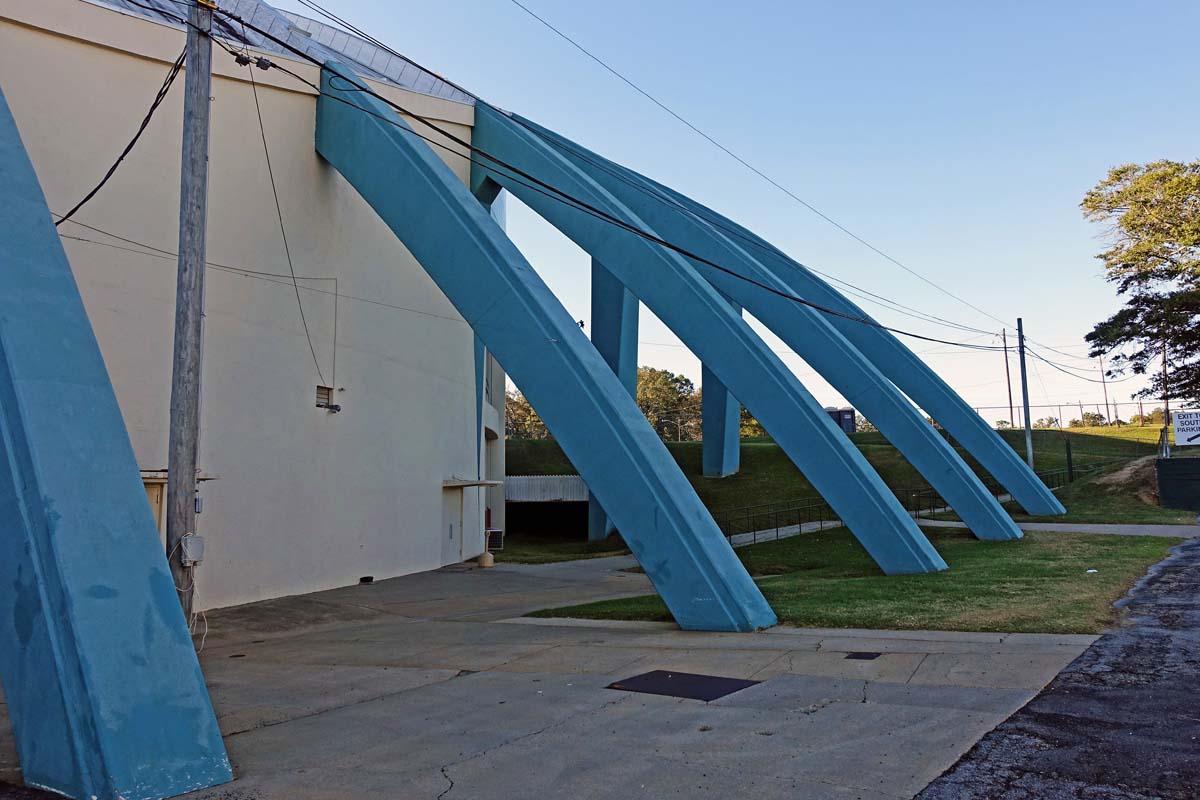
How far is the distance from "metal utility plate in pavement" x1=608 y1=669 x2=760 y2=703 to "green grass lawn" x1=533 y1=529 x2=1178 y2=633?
3.17 m

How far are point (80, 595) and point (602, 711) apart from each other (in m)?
3.78

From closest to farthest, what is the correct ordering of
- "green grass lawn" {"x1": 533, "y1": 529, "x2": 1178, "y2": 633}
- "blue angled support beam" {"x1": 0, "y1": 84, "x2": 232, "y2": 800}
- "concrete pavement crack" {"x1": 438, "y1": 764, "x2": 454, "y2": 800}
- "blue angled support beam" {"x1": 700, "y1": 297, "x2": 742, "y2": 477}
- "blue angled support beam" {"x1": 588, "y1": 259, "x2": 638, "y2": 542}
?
1. "blue angled support beam" {"x1": 0, "y1": 84, "x2": 232, "y2": 800}
2. "concrete pavement crack" {"x1": 438, "y1": 764, "x2": 454, "y2": 800}
3. "green grass lawn" {"x1": 533, "y1": 529, "x2": 1178, "y2": 633}
4. "blue angled support beam" {"x1": 588, "y1": 259, "x2": 638, "y2": 542}
5. "blue angled support beam" {"x1": 700, "y1": 297, "x2": 742, "y2": 477}

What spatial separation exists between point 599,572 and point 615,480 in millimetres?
11911

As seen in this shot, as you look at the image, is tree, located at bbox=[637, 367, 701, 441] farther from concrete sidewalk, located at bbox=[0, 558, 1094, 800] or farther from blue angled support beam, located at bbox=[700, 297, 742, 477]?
concrete sidewalk, located at bbox=[0, 558, 1094, 800]

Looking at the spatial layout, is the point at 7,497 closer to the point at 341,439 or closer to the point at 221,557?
the point at 221,557

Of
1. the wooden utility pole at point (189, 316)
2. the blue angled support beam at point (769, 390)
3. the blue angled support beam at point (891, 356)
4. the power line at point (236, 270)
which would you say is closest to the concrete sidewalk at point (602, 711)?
the wooden utility pole at point (189, 316)

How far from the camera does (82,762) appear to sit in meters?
4.37

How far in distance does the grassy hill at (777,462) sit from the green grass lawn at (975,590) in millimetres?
14609

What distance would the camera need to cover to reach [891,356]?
23.5 metres

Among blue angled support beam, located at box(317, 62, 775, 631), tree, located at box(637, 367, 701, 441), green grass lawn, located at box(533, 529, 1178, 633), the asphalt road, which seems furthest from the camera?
tree, located at box(637, 367, 701, 441)

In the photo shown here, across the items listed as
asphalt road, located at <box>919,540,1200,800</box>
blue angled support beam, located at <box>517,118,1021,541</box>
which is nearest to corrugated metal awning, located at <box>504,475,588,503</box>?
blue angled support beam, located at <box>517,118,1021,541</box>

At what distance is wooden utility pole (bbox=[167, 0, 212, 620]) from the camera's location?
28.8ft

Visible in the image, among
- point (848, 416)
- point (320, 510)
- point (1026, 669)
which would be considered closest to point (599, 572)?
point (320, 510)

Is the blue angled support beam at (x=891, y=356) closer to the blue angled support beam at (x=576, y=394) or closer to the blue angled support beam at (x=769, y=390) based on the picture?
the blue angled support beam at (x=769, y=390)
